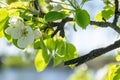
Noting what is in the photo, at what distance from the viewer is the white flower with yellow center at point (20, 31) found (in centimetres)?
112

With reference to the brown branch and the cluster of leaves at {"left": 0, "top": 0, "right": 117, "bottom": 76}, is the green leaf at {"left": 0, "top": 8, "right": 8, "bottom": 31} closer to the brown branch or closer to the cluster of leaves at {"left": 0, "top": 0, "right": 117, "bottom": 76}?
the cluster of leaves at {"left": 0, "top": 0, "right": 117, "bottom": 76}

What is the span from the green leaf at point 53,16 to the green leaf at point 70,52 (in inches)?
5.1

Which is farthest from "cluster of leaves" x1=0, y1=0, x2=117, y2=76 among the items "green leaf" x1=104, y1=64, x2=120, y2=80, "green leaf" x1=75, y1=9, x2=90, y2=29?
"green leaf" x1=104, y1=64, x2=120, y2=80

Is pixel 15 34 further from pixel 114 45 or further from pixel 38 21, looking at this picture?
pixel 114 45

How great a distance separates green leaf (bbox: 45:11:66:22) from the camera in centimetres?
106

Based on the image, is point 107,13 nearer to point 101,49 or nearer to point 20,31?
point 101,49

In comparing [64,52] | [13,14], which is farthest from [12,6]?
[64,52]

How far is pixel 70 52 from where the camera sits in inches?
47.1

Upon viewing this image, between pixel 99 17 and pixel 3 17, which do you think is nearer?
pixel 3 17

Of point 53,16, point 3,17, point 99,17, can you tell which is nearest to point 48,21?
point 53,16

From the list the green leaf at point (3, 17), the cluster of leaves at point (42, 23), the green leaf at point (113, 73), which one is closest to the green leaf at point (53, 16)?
the cluster of leaves at point (42, 23)

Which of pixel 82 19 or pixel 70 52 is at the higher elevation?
pixel 82 19

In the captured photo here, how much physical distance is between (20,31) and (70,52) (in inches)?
5.5

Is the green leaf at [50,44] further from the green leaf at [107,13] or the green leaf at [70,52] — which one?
the green leaf at [107,13]
